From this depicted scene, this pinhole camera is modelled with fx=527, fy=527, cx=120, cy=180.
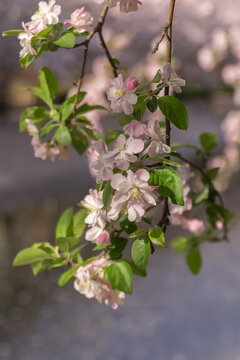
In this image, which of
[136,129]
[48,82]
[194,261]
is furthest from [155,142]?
[194,261]

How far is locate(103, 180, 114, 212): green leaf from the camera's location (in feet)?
1.35

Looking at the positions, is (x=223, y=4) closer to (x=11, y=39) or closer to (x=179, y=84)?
(x=11, y=39)

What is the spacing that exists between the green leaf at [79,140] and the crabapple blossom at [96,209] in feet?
0.45

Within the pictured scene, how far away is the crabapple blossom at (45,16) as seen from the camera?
484 millimetres

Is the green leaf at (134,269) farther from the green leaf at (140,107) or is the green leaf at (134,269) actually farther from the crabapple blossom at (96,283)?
the green leaf at (140,107)

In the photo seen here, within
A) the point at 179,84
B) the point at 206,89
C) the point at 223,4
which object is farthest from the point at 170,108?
the point at 206,89

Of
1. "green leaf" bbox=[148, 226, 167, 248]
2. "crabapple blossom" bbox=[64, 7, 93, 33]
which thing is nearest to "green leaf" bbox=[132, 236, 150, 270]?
"green leaf" bbox=[148, 226, 167, 248]

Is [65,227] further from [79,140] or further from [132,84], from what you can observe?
[132,84]

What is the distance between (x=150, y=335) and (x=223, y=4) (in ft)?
8.90

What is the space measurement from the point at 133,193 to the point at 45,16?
0.21 metres

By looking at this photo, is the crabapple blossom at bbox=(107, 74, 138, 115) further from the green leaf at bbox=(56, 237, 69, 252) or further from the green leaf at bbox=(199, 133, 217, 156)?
the green leaf at bbox=(199, 133, 217, 156)

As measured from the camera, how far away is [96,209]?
45 cm

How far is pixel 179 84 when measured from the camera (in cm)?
41

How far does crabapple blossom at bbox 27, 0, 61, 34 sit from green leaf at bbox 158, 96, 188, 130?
144 millimetres
